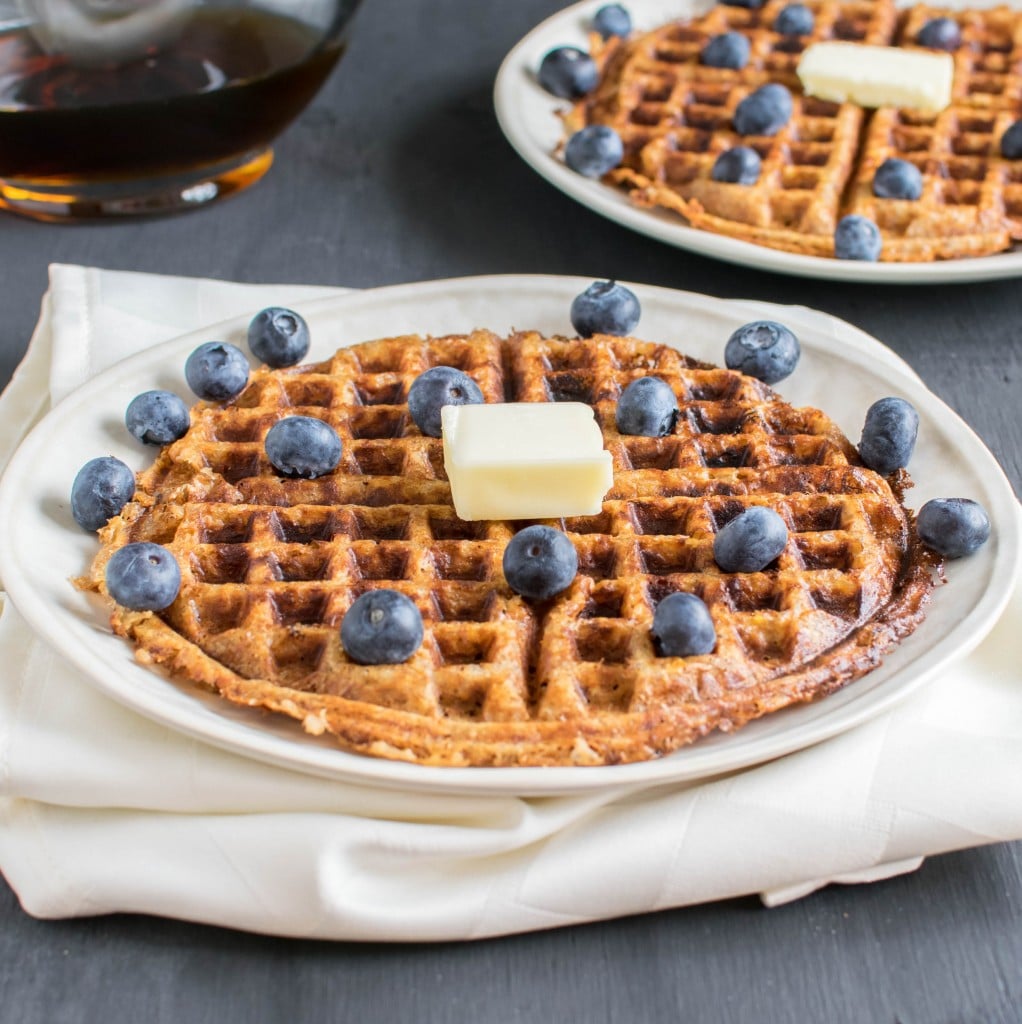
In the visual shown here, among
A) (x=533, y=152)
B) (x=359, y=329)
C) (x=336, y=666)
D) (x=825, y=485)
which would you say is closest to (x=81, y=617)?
(x=336, y=666)

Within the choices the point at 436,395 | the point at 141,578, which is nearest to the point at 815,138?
the point at 436,395

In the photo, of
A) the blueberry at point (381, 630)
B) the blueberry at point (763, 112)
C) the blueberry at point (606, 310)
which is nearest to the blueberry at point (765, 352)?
the blueberry at point (606, 310)

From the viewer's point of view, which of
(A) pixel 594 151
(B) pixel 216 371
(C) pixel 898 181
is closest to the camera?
(B) pixel 216 371

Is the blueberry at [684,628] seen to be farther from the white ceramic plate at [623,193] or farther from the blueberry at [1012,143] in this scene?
the blueberry at [1012,143]

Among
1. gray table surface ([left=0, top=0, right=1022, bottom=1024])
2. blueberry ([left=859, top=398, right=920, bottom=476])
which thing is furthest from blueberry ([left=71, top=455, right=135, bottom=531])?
blueberry ([left=859, top=398, right=920, bottom=476])

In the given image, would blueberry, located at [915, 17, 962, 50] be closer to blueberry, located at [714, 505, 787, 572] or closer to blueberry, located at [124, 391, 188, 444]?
blueberry, located at [714, 505, 787, 572]

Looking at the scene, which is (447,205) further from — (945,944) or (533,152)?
(945,944)

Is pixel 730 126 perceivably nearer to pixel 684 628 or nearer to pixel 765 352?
pixel 765 352
